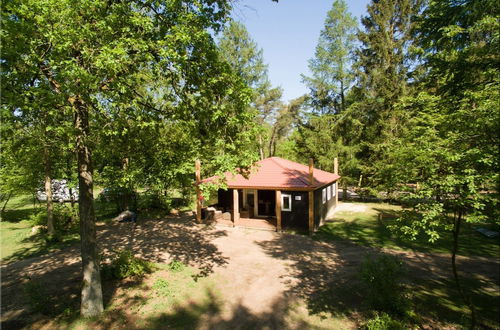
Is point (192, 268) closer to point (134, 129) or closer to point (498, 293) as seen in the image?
point (134, 129)

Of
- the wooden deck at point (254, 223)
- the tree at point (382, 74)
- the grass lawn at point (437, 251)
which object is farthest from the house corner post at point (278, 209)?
the tree at point (382, 74)

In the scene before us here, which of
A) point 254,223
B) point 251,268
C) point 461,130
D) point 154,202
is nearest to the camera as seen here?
point 461,130

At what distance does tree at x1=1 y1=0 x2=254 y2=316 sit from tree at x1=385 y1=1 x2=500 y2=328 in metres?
4.37

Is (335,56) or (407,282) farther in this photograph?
(335,56)

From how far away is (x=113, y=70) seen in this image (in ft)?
17.2

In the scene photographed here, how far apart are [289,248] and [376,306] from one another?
561 cm

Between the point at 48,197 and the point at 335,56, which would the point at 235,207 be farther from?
the point at 335,56

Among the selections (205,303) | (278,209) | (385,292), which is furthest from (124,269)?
(278,209)

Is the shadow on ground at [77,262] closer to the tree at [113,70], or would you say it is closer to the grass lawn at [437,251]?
the tree at [113,70]

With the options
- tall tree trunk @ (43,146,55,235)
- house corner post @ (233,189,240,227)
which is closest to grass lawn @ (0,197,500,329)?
house corner post @ (233,189,240,227)

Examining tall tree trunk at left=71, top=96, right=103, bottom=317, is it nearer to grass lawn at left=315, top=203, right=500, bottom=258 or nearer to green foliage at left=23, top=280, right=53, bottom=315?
green foliage at left=23, top=280, right=53, bottom=315

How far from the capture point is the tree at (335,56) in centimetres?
2636

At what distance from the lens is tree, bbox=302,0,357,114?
26.4m

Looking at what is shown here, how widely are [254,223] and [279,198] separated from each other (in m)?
2.68
